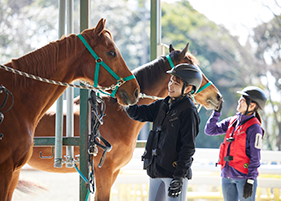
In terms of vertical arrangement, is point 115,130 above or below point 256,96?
below

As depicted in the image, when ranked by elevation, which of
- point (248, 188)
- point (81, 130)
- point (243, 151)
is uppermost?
point (81, 130)

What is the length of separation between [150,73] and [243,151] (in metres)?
1.14

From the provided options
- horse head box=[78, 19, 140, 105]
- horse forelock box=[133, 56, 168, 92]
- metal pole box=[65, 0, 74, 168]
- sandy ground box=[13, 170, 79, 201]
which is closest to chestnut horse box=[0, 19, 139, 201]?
horse head box=[78, 19, 140, 105]

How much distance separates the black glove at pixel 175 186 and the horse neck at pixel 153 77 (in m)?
1.09

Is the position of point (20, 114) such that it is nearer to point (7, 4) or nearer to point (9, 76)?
point (9, 76)

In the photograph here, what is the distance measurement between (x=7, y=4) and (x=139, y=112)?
35.0 ft

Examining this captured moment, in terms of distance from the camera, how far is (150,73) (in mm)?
2682

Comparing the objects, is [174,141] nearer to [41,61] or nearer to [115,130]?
[115,130]

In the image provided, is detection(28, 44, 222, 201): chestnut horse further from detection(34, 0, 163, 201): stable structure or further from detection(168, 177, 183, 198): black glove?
detection(168, 177, 183, 198): black glove

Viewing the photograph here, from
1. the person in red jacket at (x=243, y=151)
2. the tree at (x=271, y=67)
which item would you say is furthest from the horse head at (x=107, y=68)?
the tree at (x=271, y=67)

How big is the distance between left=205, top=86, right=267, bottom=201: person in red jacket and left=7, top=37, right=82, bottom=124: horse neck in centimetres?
159

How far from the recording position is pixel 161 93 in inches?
110

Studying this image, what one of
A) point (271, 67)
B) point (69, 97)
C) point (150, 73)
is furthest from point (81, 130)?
point (271, 67)

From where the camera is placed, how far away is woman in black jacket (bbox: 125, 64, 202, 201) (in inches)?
71.5
